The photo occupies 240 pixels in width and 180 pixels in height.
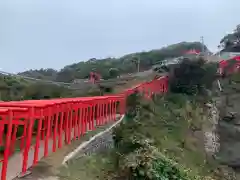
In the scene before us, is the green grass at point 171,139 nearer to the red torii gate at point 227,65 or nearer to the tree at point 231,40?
the red torii gate at point 227,65

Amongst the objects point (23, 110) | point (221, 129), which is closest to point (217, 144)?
point (221, 129)

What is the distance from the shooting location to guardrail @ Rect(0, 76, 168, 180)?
8.16 metres

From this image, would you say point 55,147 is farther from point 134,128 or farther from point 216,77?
point 216,77

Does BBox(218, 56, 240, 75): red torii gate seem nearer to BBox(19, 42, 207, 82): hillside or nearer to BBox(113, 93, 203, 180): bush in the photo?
BBox(113, 93, 203, 180): bush

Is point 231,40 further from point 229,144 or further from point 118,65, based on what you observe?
point 229,144

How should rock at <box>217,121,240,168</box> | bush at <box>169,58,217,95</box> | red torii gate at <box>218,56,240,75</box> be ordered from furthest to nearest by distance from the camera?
red torii gate at <box>218,56,240,75</box> → bush at <box>169,58,217,95</box> → rock at <box>217,121,240,168</box>

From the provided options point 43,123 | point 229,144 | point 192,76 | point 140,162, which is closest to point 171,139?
point 229,144

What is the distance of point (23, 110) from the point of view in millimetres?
8117

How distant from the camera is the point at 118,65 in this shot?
69188 millimetres

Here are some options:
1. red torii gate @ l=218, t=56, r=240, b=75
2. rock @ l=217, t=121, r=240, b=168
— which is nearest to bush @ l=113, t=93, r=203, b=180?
rock @ l=217, t=121, r=240, b=168

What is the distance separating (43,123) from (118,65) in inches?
2228

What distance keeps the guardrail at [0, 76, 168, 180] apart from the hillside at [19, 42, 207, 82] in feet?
125

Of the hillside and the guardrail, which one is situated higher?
the hillside

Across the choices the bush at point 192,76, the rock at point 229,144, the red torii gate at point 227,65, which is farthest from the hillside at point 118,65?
the rock at point 229,144
